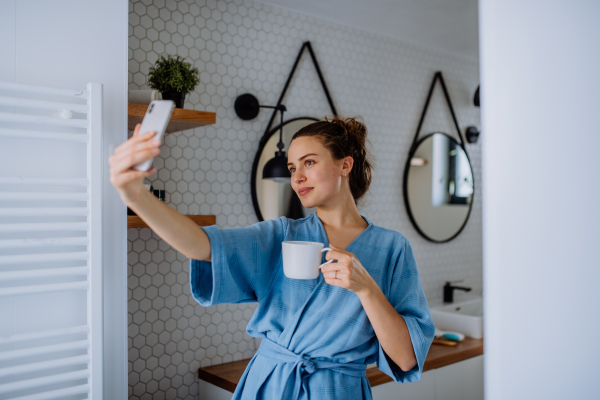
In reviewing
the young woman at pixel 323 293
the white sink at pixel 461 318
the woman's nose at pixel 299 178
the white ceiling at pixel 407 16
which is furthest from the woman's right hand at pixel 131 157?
the white sink at pixel 461 318

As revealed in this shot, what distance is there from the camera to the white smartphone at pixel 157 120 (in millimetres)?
644

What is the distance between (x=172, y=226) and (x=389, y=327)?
1.77ft

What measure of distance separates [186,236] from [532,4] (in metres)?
0.66

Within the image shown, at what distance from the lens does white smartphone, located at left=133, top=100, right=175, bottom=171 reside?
644 mm

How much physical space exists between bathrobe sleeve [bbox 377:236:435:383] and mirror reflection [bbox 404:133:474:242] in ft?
5.59

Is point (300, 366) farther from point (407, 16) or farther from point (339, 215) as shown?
point (407, 16)

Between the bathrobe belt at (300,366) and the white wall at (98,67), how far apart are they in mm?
493

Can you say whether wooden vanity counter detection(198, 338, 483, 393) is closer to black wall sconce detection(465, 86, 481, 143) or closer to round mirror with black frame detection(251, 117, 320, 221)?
round mirror with black frame detection(251, 117, 320, 221)

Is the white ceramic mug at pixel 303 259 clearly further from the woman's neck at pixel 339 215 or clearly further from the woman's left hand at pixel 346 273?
the woman's neck at pixel 339 215

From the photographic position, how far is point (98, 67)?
4.21ft

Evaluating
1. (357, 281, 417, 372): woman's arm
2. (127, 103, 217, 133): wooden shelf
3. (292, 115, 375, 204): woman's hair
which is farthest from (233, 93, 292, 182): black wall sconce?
(357, 281, 417, 372): woman's arm

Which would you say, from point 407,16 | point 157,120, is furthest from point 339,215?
point 407,16

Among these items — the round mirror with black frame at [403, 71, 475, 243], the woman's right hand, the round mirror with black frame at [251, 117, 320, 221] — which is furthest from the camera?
the round mirror with black frame at [403, 71, 475, 243]

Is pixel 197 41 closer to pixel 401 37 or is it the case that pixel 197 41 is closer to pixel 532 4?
pixel 401 37
